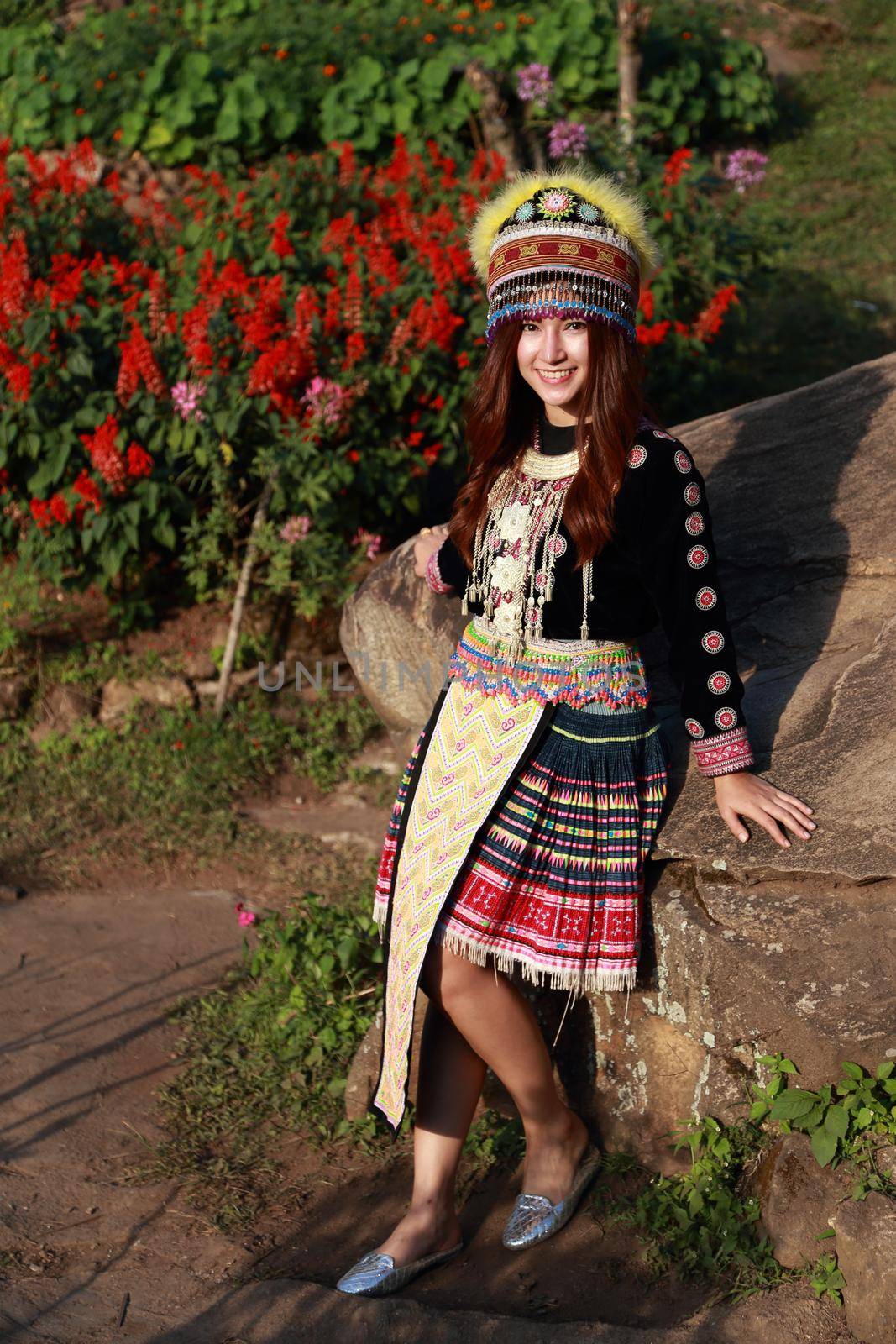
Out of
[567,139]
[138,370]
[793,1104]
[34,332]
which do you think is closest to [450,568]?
[793,1104]

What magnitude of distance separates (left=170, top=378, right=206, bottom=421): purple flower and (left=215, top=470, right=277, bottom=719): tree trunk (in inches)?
13.7

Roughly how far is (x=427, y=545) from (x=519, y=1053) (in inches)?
49.5

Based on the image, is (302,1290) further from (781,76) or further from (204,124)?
(781,76)

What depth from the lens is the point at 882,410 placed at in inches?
141

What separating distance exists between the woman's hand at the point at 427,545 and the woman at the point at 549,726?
1.58 ft

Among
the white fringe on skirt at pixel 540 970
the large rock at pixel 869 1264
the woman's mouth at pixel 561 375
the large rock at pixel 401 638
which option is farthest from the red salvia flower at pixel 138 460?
the large rock at pixel 869 1264

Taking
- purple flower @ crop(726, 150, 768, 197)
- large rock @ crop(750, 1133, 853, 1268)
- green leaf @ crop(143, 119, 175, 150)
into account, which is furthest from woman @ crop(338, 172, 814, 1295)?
green leaf @ crop(143, 119, 175, 150)

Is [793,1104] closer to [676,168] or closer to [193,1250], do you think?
[193,1250]

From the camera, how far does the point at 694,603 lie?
8.33 feet

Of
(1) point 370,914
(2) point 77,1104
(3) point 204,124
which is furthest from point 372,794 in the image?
(3) point 204,124

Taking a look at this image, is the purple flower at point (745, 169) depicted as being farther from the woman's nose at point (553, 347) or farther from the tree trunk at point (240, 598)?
the woman's nose at point (553, 347)

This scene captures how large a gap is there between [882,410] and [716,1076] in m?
1.91

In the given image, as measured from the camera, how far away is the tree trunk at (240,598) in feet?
16.1

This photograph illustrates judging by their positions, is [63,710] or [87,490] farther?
[63,710]
